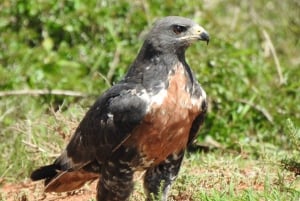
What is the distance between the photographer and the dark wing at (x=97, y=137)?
524 centimetres

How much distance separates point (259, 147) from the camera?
8.10 m

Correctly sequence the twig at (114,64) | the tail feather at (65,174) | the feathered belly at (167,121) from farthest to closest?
the twig at (114,64) → the tail feather at (65,174) → the feathered belly at (167,121)

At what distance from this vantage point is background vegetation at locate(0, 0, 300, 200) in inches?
305

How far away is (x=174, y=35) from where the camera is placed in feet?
18.3

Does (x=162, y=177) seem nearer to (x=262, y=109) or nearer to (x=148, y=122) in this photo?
(x=148, y=122)

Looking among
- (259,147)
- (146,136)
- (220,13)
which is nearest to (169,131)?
(146,136)

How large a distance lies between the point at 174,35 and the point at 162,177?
92cm

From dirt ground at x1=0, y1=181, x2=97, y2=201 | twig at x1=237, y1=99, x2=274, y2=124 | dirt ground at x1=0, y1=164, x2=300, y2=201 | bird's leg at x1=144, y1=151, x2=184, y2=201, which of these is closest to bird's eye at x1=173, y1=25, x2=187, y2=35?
bird's leg at x1=144, y1=151, x2=184, y2=201

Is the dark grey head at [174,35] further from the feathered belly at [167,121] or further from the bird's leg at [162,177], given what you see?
the bird's leg at [162,177]

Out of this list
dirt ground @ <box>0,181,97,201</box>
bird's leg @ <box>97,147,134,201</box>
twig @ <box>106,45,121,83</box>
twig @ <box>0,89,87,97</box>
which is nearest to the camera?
bird's leg @ <box>97,147,134,201</box>


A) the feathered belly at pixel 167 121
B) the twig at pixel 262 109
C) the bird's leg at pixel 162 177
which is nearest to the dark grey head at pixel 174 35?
the feathered belly at pixel 167 121

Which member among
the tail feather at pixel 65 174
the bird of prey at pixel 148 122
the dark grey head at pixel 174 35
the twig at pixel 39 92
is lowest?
the twig at pixel 39 92

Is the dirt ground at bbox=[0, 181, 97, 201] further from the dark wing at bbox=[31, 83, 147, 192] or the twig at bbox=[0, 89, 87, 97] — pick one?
the twig at bbox=[0, 89, 87, 97]

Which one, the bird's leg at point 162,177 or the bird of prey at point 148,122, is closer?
the bird of prey at point 148,122
